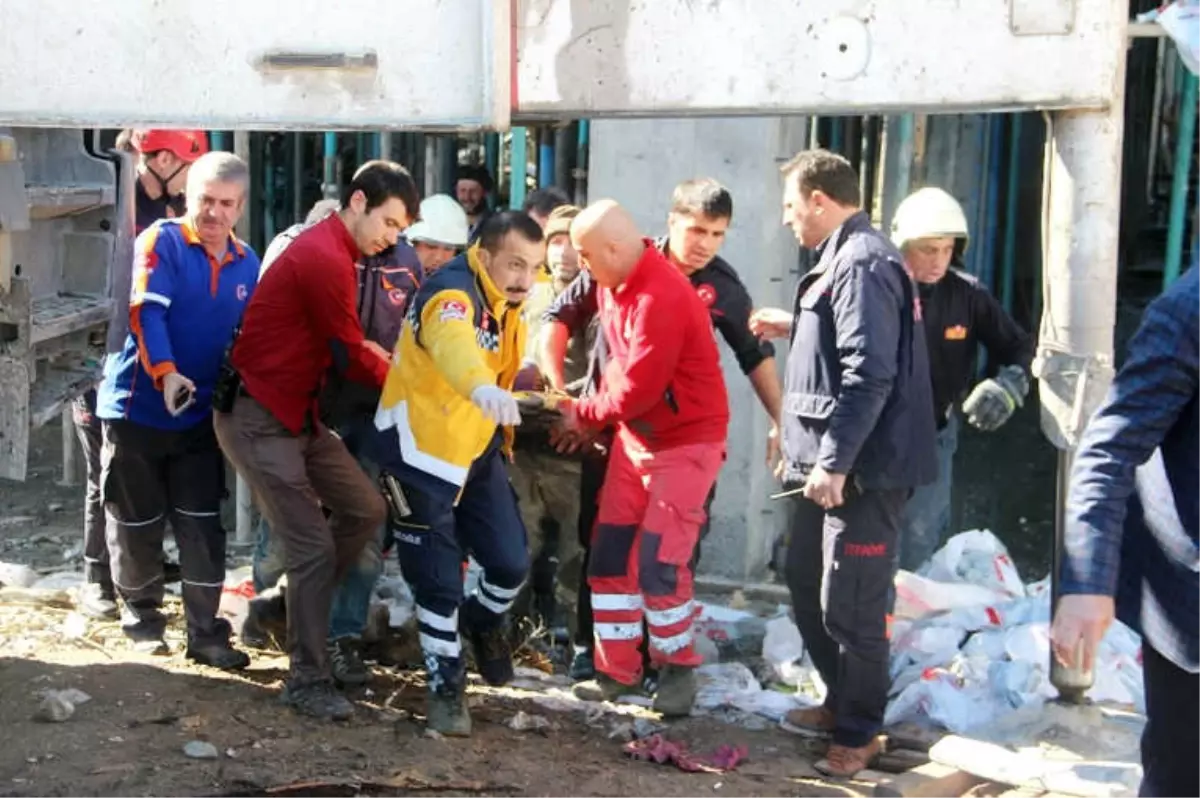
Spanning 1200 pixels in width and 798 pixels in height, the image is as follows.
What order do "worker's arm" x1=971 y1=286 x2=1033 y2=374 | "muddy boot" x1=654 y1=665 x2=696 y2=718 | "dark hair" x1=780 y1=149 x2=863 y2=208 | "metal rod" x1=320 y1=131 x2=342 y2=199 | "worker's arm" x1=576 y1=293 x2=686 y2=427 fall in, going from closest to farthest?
"dark hair" x1=780 y1=149 x2=863 y2=208 < "worker's arm" x1=576 y1=293 x2=686 y2=427 < "muddy boot" x1=654 y1=665 x2=696 y2=718 < "worker's arm" x1=971 y1=286 x2=1033 y2=374 < "metal rod" x1=320 y1=131 x2=342 y2=199

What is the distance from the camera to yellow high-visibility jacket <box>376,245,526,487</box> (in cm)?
542

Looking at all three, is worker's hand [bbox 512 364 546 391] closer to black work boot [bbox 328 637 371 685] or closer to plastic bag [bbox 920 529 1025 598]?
black work boot [bbox 328 637 371 685]

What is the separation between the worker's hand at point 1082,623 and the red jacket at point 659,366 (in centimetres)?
258

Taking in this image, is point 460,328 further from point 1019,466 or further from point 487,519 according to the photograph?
point 1019,466

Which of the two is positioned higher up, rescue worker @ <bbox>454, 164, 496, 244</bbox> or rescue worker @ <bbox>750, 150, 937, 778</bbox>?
rescue worker @ <bbox>454, 164, 496, 244</bbox>

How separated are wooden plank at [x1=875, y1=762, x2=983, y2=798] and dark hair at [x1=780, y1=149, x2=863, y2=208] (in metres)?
1.94

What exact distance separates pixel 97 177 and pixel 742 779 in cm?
298

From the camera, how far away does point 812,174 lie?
564 cm

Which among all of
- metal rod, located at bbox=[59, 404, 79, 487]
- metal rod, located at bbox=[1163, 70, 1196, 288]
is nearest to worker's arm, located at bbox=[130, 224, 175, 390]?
metal rod, located at bbox=[59, 404, 79, 487]

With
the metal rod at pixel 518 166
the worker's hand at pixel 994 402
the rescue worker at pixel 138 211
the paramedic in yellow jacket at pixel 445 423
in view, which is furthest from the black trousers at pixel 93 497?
the worker's hand at pixel 994 402

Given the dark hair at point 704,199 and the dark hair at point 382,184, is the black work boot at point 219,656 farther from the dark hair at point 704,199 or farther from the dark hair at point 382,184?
the dark hair at point 704,199

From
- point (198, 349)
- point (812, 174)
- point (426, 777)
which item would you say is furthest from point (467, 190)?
point (426, 777)

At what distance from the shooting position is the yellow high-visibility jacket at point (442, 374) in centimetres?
542

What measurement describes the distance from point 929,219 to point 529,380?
70.0 inches
